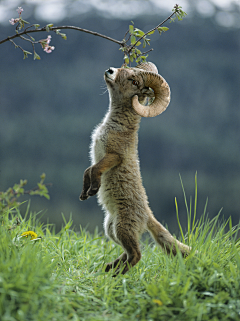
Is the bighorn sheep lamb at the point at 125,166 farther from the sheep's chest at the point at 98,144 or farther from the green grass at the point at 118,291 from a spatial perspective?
the green grass at the point at 118,291

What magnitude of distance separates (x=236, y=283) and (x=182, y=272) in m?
0.50

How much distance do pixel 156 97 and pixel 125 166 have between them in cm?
93

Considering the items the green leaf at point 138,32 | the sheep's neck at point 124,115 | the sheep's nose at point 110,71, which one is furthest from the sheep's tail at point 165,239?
the green leaf at point 138,32

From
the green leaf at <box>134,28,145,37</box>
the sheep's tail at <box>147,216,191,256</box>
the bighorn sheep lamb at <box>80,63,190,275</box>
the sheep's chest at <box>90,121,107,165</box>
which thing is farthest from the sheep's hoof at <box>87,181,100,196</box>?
the green leaf at <box>134,28,145,37</box>

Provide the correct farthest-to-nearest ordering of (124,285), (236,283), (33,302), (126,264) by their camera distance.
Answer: (126,264), (124,285), (236,283), (33,302)

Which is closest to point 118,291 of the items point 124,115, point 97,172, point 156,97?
point 97,172

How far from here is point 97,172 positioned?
138 inches

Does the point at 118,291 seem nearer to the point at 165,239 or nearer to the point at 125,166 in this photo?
the point at 165,239

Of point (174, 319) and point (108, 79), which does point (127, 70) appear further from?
point (174, 319)

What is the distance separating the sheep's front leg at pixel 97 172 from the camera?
11.5ft

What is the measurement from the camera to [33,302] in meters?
2.36

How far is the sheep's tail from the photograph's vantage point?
141 inches

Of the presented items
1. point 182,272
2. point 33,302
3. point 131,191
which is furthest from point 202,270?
point 33,302

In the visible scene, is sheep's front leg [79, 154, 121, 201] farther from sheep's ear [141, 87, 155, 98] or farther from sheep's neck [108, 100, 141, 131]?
sheep's ear [141, 87, 155, 98]
